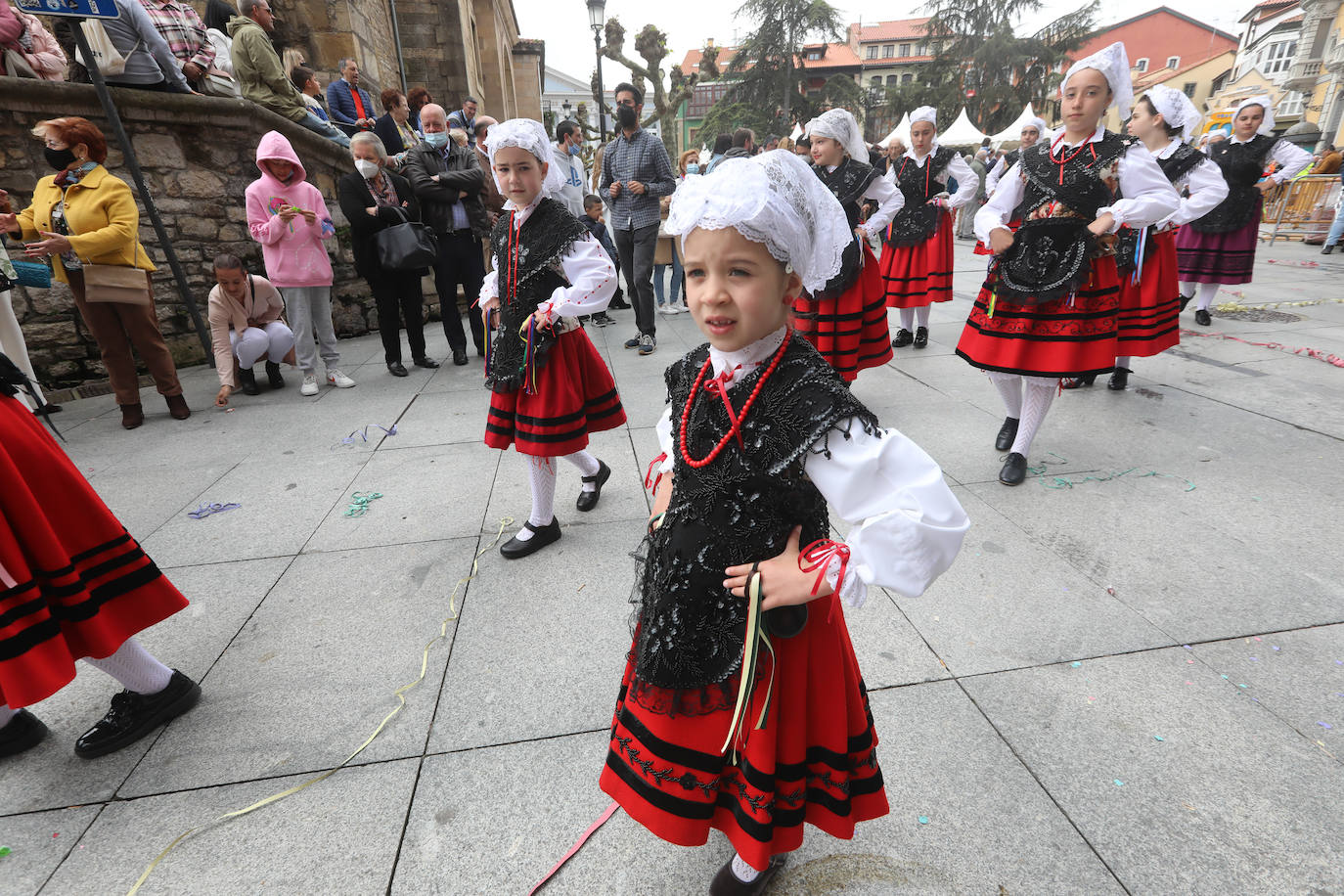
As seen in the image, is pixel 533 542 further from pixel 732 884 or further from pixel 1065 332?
pixel 1065 332

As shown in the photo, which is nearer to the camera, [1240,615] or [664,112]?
[1240,615]

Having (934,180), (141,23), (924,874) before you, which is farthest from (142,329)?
(934,180)

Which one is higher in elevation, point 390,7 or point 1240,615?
point 390,7

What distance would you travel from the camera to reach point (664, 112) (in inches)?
872

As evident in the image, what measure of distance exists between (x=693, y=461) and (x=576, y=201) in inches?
319

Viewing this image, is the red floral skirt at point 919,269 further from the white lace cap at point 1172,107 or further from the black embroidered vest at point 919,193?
the white lace cap at point 1172,107

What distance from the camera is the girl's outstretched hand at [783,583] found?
1.12 meters

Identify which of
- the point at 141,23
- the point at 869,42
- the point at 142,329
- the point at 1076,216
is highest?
the point at 869,42

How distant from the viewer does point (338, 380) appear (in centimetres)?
598

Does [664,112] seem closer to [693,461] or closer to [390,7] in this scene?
[390,7]

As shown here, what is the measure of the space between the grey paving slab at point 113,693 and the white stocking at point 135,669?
0.55 ft

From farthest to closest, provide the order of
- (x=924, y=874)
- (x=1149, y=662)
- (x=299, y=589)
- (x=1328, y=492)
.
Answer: (x=1328, y=492) < (x=299, y=589) < (x=1149, y=662) < (x=924, y=874)

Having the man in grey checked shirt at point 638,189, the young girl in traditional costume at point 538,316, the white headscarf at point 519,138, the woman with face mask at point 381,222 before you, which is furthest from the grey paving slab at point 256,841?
the man in grey checked shirt at point 638,189

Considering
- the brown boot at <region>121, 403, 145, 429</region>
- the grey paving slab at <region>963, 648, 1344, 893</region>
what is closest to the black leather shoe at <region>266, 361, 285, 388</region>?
the brown boot at <region>121, 403, 145, 429</region>
